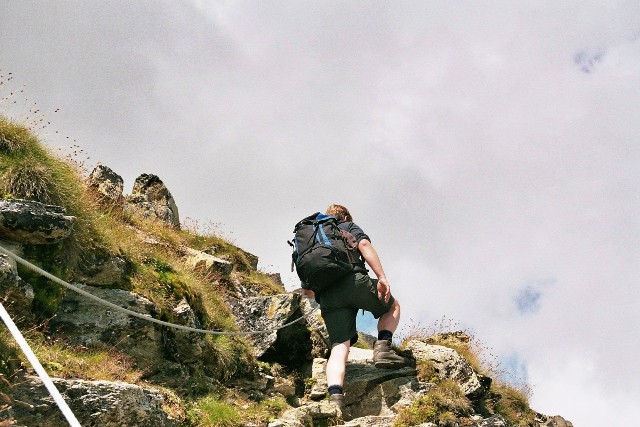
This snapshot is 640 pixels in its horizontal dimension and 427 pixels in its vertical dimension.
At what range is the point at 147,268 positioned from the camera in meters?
9.26

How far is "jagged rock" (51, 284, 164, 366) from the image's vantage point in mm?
7473

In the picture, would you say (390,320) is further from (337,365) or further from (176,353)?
(176,353)

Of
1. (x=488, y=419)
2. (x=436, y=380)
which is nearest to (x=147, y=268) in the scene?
(x=436, y=380)

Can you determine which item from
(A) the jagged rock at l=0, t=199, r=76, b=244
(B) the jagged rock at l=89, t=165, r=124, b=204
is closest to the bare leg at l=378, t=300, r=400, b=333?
(A) the jagged rock at l=0, t=199, r=76, b=244

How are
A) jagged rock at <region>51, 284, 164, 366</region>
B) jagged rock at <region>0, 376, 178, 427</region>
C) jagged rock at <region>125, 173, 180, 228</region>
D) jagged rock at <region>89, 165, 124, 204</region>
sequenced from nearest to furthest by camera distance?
jagged rock at <region>0, 376, 178, 427</region>, jagged rock at <region>51, 284, 164, 366</region>, jagged rock at <region>89, 165, 124, 204</region>, jagged rock at <region>125, 173, 180, 228</region>

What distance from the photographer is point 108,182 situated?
1352cm

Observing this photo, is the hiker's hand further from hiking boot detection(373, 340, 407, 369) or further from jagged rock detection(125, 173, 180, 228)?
jagged rock detection(125, 173, 180, 228)

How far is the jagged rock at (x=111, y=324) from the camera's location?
7.47 metres

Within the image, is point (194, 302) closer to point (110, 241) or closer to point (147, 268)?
point (147, 268)

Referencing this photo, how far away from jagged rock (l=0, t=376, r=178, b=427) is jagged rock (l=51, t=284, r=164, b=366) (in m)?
1.45

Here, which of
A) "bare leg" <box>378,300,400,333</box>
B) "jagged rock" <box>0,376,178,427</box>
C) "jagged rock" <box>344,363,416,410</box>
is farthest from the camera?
"jagged rock" <box>344,363,416,410</box>

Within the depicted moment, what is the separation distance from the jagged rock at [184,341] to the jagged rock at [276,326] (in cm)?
165

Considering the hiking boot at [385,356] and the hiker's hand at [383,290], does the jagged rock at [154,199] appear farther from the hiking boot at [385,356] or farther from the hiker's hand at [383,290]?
the hiker's hand at [383,290]

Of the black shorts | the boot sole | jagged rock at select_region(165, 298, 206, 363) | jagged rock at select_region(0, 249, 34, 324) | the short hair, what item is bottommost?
jagged rock at select_region(0, 249, 34, 324)
